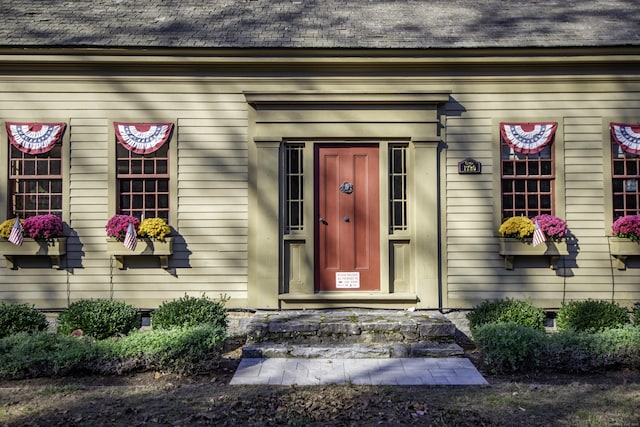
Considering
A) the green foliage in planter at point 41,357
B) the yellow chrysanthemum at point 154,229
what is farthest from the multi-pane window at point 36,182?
the green foliage in planter at point 41,357

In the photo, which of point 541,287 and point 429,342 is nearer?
point 429,342

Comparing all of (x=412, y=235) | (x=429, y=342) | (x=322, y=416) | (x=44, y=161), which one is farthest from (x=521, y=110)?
(x=44, y=161)

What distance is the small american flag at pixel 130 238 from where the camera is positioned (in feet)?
23.8

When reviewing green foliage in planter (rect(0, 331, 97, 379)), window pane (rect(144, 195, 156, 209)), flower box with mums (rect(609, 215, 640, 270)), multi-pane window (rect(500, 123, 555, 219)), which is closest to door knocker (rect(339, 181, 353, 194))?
multi-pane window (rect(500, 123, 555, 219))

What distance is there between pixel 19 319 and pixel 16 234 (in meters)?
1.19

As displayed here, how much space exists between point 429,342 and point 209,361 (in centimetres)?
268

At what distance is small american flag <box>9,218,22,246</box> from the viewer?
7.18 metres

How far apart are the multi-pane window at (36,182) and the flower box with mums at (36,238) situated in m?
0.26

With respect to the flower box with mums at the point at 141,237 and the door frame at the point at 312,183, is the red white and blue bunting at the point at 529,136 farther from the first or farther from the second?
the flower box with mums at the point at 141,237

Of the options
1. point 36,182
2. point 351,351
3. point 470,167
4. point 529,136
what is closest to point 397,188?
point 470,167

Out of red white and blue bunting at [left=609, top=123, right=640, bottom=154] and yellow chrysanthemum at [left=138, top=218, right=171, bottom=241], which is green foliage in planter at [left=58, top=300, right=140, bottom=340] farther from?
red white and blue bunting at [left=609, top=123, right=640, bottom=154]

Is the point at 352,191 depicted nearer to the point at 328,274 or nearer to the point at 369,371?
the point at 328,274

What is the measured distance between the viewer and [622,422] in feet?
13.9

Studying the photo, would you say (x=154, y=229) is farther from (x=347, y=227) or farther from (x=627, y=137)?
(x=627, y=137)
